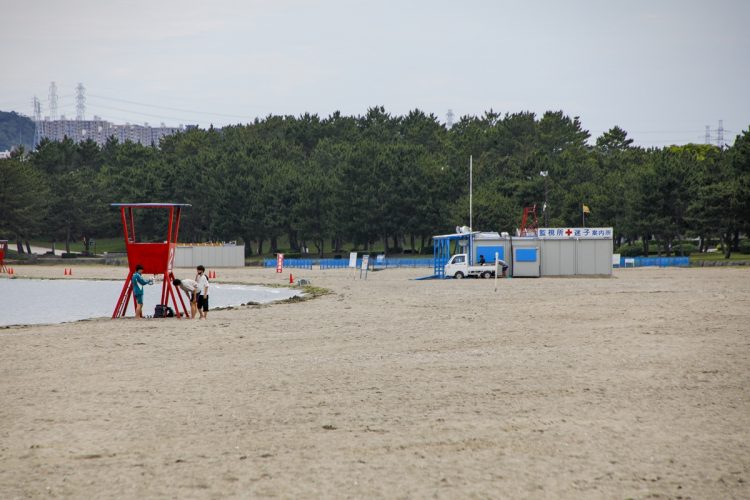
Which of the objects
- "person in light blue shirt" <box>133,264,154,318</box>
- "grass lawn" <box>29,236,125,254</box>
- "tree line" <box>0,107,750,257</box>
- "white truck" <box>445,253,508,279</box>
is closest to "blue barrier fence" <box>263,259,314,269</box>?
"tree line" <box>0,107,750,257</box>

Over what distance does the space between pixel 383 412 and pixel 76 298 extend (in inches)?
1403

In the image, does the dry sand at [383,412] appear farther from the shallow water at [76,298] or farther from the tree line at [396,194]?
the tree line at [396,194]

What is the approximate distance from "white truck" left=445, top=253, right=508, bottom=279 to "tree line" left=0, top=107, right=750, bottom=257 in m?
33.9

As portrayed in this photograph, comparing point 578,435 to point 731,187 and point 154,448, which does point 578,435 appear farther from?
point 731,187

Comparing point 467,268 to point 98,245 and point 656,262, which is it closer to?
point 656,262

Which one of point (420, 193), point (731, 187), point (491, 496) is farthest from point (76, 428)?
point (420, 193)

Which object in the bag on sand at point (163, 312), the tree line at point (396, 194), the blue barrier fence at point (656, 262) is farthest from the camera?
the tree line at point (396, 194)

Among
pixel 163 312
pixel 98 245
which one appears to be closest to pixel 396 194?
pixel 98 245

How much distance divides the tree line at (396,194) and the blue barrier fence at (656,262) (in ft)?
22.3

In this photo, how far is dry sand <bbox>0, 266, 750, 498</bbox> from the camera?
7973mm

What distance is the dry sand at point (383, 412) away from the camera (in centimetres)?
797

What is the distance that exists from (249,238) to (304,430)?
97.7 m

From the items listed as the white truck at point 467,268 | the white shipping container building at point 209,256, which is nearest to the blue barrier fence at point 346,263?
the white shipping container building at point 209,256

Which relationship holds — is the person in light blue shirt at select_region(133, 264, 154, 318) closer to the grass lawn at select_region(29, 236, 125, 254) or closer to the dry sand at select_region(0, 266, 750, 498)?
the dry sand at select_region(0, 266, 750, 498)
